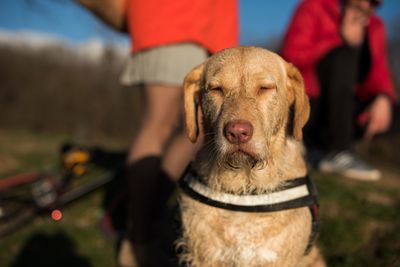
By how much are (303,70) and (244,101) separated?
9.95 ft

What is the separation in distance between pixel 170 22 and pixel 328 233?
89.8 inches

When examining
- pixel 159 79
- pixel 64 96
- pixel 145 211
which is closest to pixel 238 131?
pixel 159 79

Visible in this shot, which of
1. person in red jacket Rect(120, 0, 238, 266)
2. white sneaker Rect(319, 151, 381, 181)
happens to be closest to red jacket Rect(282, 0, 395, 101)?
white sneaker Rect(319, 151, 381, 181)

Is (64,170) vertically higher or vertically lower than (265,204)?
lower

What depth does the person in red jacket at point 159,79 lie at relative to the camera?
9.71 ft

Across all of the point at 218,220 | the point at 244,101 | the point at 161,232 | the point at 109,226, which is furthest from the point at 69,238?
the point at 244,101

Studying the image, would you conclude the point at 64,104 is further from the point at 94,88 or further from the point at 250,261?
the point at 250,261

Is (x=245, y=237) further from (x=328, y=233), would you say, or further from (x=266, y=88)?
(x=328, y=233)

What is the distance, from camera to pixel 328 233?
11.3 feet

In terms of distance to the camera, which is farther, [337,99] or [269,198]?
[337,99]

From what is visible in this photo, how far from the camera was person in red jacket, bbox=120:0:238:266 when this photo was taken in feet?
9.71

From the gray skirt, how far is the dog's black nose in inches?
48.3

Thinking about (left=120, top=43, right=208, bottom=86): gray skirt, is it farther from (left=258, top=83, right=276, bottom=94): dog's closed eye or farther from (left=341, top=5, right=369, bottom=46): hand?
(left=341, top=5, right=369, bottom=46): hand

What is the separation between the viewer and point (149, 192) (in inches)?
122
